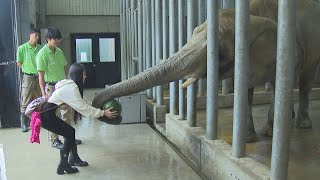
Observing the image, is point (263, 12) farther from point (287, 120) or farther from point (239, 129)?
point (287, 120)

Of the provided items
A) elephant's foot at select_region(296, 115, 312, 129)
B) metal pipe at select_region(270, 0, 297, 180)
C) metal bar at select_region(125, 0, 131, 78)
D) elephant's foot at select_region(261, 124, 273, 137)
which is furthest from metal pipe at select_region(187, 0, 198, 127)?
metal bar at select_region(125, 0, 131, 78)

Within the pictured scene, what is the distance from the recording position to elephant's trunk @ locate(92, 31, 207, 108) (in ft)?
14.0

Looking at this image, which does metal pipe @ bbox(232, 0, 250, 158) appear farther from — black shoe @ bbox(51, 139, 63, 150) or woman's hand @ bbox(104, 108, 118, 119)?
black shoe @ bbox(51, 139, 63, 150)

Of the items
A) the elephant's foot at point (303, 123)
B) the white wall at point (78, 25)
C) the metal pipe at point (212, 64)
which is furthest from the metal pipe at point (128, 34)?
the metal pipe at point (212, 64)

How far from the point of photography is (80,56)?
1680 centimetres

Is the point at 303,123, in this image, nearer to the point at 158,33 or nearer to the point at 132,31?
the point at 158,33

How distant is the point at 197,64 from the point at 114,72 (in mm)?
13021

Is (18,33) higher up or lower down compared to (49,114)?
higher up

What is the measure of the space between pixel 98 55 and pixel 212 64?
509 inches

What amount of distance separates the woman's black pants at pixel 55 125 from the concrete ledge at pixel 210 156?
5.19 feet

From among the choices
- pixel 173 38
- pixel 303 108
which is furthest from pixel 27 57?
pixel 303 108

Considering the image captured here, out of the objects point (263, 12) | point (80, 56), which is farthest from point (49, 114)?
point (80, 56)

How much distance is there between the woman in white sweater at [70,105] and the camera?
14.8ft

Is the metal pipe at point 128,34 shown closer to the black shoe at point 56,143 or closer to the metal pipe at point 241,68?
the black shoe at point 56,143
